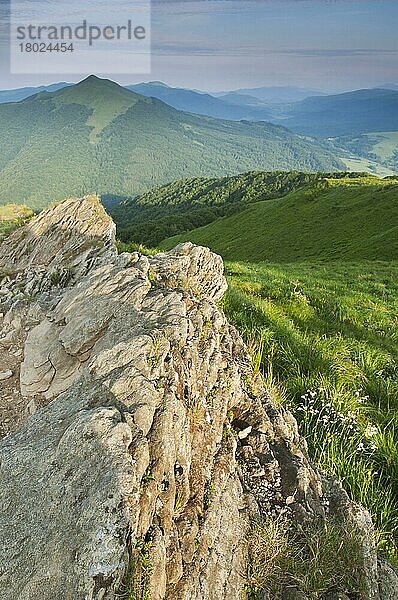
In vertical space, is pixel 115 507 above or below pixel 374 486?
above

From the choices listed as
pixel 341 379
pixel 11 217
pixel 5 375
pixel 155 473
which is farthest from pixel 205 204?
pixel 155 473

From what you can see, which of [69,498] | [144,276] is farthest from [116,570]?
[144,276]

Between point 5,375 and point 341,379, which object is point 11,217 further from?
point 341,379

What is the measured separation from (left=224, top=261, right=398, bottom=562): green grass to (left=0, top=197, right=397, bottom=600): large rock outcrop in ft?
2.25

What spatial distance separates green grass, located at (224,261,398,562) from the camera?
621cm

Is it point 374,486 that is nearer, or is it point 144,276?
point 374,486

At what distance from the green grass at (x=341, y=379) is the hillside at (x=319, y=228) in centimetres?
2761

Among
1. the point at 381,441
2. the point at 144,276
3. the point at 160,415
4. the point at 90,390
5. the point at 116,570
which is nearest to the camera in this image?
the point at 116,570

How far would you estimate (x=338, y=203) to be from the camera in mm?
65062

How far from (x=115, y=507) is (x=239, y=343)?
4.44 metres

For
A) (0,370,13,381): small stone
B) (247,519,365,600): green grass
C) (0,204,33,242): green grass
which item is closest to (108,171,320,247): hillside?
(0,204,33,242): green grass

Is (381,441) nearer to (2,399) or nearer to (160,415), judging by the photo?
(160,415)

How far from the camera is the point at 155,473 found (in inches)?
171

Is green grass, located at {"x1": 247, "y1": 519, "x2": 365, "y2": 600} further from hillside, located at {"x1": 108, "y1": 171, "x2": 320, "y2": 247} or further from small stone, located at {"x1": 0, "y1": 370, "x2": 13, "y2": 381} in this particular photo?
hillside, located at {"x1": 108, "y1": 171, "x2": 320, "y2": 247}
